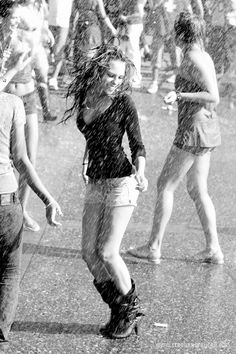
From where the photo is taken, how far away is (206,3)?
46.4 feet

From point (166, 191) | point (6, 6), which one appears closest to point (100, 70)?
point (6, 6)

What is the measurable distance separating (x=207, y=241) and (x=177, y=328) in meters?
1.24

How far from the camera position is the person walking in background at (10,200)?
4133 mm

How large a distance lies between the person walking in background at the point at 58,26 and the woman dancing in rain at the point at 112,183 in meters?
7.37

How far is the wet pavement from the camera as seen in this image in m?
4.64

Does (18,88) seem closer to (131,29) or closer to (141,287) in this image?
(141,287)

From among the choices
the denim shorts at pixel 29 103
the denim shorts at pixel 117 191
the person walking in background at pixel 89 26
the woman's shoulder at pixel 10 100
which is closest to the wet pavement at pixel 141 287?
the denim shorts at pixel 117 191

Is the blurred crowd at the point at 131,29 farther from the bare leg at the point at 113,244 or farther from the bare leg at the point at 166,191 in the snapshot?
the bare leg at the point at 113,244

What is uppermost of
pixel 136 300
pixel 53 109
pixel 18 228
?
pixel 18 228

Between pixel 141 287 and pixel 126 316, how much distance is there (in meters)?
0.90

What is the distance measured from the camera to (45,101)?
10031mm

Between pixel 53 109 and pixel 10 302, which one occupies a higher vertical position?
pixel 10 302

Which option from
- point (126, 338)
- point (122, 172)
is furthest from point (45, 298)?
point (122, 172)

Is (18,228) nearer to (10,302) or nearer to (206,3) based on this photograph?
(10,302)
